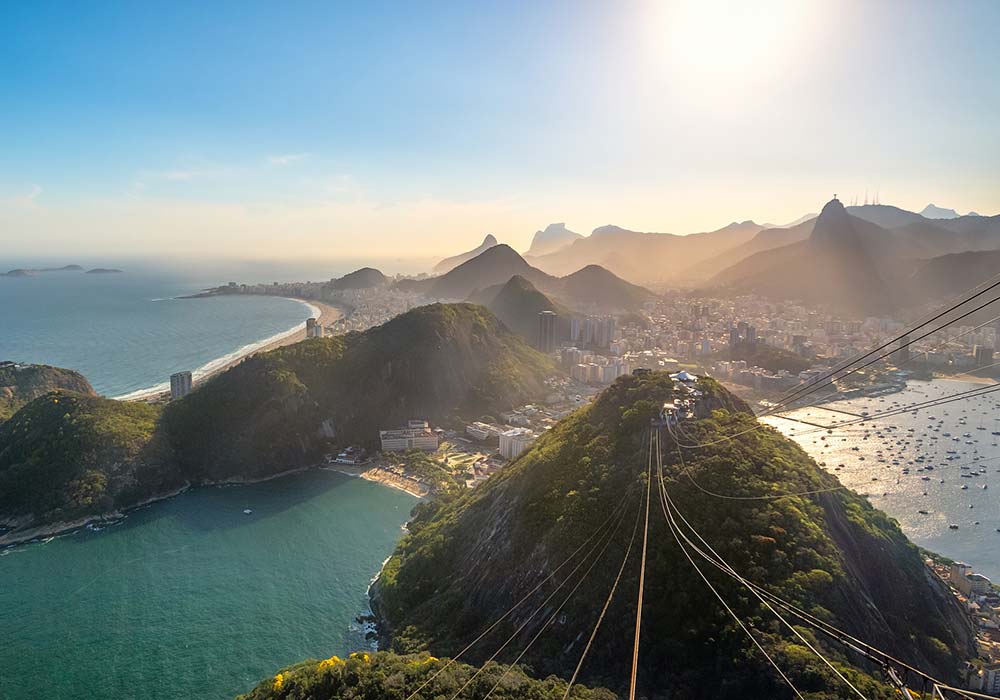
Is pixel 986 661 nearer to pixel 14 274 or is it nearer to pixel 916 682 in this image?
pixel 916 682

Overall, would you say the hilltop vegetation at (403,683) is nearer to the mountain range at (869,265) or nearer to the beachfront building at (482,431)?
the beachfront building at (482,431)

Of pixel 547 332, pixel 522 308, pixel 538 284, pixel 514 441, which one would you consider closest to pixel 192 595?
pixel 514 441

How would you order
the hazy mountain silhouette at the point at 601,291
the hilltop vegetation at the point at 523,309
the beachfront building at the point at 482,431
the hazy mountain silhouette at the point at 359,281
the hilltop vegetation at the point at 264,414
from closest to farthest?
the hilltop vegetation at the point at 264,414 < the beachfront building at the point at 482,431 < the hilltop vegetation at the point at 523,309 < the hazy mountain silhouette at the point at 601,291 < the hazy mountain silhouette at the point at 359,281

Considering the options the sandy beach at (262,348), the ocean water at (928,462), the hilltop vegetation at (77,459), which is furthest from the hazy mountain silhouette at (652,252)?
the hilltop vegetation at (77,459)

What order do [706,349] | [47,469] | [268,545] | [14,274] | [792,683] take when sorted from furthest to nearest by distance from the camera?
[14,274] < [706,349] < [47,469] < [268,545] < [792,683]

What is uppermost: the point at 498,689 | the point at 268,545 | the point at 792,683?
the point at 792,683

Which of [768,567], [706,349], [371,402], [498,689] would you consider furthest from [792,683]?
[706,349]
